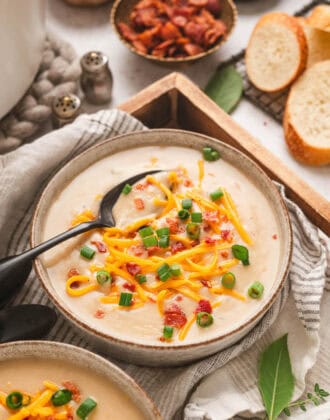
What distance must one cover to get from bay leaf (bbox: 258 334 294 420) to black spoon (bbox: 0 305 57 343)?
64cm

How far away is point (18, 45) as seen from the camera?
2.27m

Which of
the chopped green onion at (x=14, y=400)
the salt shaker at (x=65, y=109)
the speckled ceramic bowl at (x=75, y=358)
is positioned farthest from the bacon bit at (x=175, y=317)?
the salt shaker at (x=65, y=109)

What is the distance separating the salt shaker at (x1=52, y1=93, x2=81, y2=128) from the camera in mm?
2506

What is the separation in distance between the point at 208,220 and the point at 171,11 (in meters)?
1.15

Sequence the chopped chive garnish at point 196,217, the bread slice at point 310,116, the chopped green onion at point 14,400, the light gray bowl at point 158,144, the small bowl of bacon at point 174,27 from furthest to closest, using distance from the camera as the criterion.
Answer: the small bowl of bacon at point 174,27, the bread slice at point 310,116, the chopped chive garnish at point 196,217, the light gray bowl at point 158,144, the chopped green onion at point 14,400

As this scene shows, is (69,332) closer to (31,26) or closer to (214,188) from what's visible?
(214,188)

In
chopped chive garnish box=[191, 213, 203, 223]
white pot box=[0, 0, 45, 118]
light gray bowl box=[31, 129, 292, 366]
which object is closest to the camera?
light gray bowl box=[31, 129, 292, 366]

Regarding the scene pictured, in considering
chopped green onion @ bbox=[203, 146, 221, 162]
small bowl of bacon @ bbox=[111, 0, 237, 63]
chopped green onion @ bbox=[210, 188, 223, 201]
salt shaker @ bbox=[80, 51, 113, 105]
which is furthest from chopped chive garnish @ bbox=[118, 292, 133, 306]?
small bowl of bacon @ bbox=[111, 0, 237, 63]

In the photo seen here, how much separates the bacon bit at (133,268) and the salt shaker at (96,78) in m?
0.96

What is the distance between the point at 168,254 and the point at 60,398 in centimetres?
53

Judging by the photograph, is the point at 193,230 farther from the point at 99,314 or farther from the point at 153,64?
the point at 153,64

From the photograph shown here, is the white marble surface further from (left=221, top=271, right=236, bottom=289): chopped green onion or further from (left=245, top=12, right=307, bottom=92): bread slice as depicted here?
(left=221, top=271, right=236, bottom=289): chopped green onion

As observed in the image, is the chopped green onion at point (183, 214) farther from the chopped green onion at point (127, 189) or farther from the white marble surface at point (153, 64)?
the white marble surface at point (153, 64)

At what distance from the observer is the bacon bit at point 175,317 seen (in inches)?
72.6
